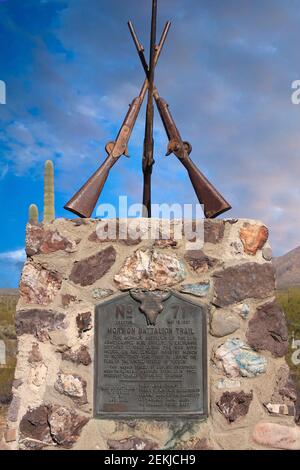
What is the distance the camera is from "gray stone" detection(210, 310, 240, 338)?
3.42 meters

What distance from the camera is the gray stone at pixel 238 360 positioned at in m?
3.40

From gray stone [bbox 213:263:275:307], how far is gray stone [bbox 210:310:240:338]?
0.06m

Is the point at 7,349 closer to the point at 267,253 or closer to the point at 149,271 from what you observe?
the point at 149,271

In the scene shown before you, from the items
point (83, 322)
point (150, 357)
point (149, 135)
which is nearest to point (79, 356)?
point (83, 322)

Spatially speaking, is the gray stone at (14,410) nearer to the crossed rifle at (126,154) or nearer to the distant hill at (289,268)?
the crossed rifle at (126,154)

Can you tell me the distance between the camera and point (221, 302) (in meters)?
3.45

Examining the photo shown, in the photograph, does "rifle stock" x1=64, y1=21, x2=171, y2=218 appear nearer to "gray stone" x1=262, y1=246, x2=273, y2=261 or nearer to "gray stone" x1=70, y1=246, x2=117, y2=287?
"gray stone" x1=70, y1=246, x2=117, y2=287

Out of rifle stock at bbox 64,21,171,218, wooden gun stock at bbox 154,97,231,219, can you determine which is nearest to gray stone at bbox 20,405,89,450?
rifle stock at bbox 64,21,171,218

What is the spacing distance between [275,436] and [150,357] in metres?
0.93

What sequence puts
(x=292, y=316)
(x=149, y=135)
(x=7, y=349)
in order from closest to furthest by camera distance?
(x=149, y=135) < (x=7, y=349) < (x=292, y=316)

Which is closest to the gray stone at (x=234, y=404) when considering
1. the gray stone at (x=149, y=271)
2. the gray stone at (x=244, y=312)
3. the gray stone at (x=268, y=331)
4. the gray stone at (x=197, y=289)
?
the gray stone at (x=268, y=331)

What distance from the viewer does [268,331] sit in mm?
3484

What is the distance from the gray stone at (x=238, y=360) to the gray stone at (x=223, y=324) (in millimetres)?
64
